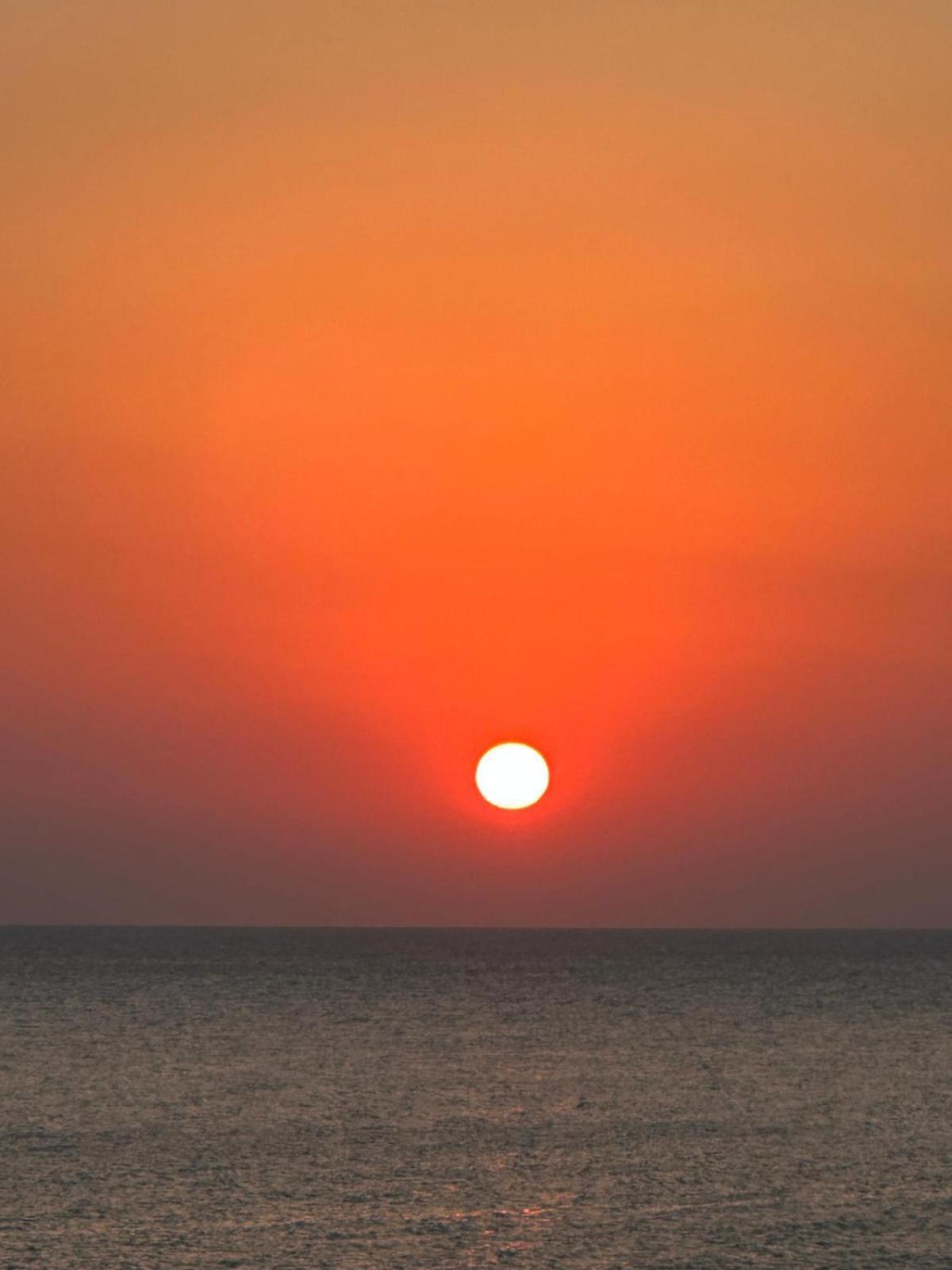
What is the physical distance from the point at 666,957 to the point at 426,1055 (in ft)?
393

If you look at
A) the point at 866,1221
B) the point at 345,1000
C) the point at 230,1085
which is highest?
the point at 345,1000

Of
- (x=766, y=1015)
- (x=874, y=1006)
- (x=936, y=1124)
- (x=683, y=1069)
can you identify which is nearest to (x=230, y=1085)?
(x=683, y=1069)

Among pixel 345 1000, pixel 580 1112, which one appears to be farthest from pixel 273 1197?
pixel 345 1000

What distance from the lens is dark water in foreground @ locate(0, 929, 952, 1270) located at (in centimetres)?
1697

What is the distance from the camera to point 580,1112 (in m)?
28.7

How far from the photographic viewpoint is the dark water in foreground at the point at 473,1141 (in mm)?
16969

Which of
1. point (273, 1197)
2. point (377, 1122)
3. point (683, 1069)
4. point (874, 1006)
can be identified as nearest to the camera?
point (273, 1197)

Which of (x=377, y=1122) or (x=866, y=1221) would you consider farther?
(x=377, y=1122)

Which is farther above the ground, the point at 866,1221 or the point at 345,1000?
the point at 345,1000

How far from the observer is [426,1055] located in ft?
145

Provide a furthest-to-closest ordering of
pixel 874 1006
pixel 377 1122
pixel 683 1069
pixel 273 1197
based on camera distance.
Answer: pixel 874 1006
pixel 683 1069
pixel 377 1122
pixel 273 1197

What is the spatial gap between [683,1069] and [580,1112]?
39.1ft

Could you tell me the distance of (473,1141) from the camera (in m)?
24.3

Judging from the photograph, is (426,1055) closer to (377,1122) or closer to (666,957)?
(377,1122)
